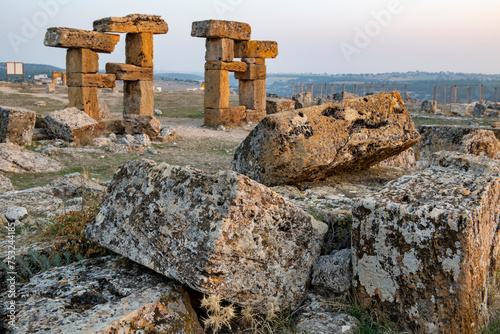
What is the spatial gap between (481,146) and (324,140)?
264 cm

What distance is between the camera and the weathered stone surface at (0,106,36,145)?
981 centimetres

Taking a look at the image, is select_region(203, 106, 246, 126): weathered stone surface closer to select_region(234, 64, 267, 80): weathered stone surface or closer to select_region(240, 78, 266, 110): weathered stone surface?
select_region(240, 78, 266, 110): weathered stone surface

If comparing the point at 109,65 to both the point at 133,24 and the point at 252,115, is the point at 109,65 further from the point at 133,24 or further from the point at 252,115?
the point at 252,115

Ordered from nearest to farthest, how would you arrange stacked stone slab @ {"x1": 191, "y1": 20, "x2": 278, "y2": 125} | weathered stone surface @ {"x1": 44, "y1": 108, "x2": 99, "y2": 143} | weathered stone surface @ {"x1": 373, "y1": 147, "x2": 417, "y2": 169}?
weathered stone surface @ {"x1": 373, "y1": 147, "x2": 417, "y2": 169}
weathered stone surface @ {"x1": 44, "y1": 108, "x2": 99, "y2": 143}
stacked stone slab @ {"x1": 191, "y1": 20, "x2": 278, "y2": 125}

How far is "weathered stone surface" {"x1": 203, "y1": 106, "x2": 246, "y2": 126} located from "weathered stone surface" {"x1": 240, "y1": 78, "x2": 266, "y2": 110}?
1.15 m

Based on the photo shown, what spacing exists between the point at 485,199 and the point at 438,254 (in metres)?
0.53

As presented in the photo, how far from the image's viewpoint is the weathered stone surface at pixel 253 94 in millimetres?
17094

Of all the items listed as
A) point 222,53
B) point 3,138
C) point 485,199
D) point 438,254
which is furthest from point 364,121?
point 222,53

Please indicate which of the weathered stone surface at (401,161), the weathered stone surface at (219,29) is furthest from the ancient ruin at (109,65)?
the weathered stone surface at (401,161)

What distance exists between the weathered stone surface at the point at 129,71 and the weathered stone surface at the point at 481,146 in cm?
1059

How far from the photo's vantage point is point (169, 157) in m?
10.4

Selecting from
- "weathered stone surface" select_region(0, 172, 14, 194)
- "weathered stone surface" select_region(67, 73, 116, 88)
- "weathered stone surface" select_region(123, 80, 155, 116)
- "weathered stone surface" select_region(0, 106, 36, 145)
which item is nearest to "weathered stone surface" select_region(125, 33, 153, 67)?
"weathered stone surface" select_region(123, 80, 155, 116)

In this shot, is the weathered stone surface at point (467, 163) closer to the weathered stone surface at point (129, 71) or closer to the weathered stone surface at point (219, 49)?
the weathered stone surface at point (129, 71)

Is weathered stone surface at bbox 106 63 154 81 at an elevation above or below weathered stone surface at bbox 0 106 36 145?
above
